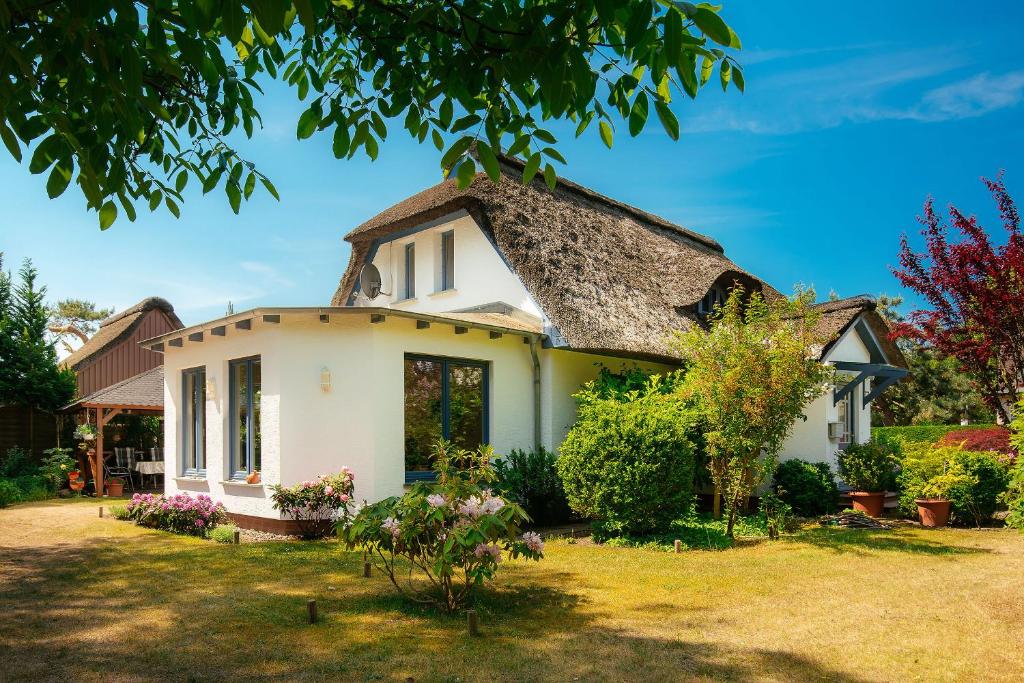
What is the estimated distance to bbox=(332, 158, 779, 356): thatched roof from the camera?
13.5m

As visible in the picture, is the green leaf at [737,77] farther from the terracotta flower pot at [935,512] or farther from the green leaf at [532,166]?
the terracotta flower pot at [935,512]

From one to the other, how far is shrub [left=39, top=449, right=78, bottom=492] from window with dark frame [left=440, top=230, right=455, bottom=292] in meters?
12.6

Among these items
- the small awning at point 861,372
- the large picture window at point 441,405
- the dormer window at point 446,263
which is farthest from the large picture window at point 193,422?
the small awning at point 861,372

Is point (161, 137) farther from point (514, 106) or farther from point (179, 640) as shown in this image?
point (179, 640)

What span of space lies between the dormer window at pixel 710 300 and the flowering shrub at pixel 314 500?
9543mm

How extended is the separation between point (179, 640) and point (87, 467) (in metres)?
18.9

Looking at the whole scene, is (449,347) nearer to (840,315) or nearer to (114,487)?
(840,315)

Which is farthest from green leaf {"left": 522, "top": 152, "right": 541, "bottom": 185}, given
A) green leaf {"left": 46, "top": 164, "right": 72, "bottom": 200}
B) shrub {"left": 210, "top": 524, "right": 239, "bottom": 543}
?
shrub {"left": 210, "top": 524, "right": 239, "bottom": 543}

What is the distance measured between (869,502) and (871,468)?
0.68 m

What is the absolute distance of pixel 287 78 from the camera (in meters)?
5.66

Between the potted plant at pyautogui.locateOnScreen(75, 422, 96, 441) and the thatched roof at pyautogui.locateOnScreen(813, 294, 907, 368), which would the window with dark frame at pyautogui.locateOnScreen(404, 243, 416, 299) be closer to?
the thatched roof at pyautogui.locateOnScreen(813, 294, 907, 368)

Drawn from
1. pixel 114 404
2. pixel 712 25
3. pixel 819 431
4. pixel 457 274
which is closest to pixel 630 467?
pixel 457 274

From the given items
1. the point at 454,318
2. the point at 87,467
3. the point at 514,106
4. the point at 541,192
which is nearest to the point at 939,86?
the point at 541,192

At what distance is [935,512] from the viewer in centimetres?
1288
